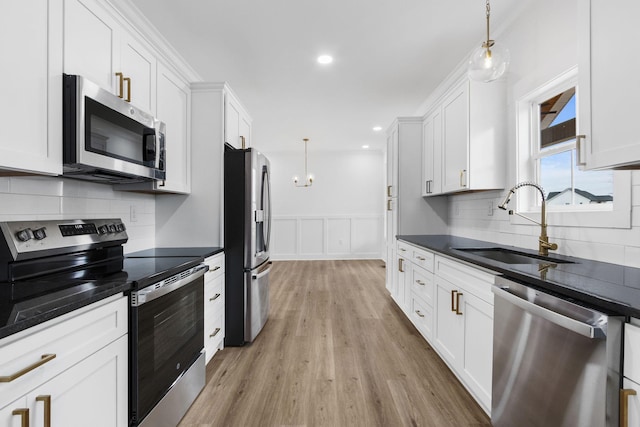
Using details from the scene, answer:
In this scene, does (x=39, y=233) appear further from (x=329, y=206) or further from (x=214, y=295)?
(x=329, y=206)

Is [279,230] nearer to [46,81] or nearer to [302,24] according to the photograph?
[302,24]

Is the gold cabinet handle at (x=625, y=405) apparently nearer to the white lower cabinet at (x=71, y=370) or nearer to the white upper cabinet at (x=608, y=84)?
the white upper cabinet at (x=608, y=84)

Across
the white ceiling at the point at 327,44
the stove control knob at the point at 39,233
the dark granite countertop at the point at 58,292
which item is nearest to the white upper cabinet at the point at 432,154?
the white ceiling at the point at 327,44

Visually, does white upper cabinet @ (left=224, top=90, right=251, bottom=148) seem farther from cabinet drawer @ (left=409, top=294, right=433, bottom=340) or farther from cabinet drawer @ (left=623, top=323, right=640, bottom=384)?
cabinet drawer @ (left=623, top=323, right=640, bottom=384)

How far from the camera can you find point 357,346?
273 centimetres

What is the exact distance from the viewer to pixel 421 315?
284cm

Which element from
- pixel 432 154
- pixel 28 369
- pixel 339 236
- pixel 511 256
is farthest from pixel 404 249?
pixel 339 236

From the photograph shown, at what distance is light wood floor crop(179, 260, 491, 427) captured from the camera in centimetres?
179

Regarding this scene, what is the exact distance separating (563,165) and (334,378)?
2201 mm

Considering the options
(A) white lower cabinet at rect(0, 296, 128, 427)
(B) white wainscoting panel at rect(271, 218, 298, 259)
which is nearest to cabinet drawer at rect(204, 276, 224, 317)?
(A) white lower cabinet at rect(0, 296, 128, 427)

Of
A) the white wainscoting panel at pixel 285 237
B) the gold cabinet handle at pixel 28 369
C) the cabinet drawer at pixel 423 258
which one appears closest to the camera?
the gold cabinet handle at pixel 28 369

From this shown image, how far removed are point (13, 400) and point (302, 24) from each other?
284 cm

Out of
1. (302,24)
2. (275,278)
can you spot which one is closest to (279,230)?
(275,278)

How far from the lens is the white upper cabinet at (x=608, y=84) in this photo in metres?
1.14
